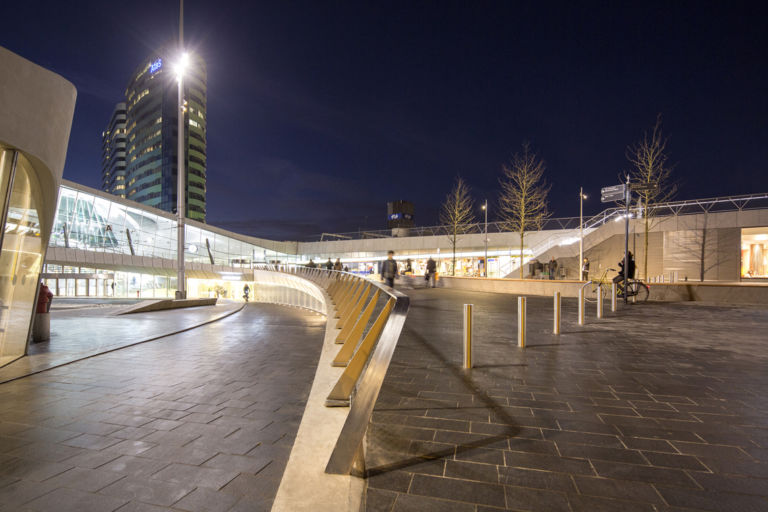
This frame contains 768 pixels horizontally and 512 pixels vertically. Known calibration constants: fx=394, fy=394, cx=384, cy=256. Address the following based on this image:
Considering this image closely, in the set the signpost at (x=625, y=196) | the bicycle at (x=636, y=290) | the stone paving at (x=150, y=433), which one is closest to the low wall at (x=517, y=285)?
the bicycle at (x=636, y=290)

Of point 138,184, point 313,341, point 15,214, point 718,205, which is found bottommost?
point 313,341

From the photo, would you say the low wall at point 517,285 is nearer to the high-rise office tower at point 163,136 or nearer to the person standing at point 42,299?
the person standing at point 42,299

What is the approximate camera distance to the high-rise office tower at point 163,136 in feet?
309

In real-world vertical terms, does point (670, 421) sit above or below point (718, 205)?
below

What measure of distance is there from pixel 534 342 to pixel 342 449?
6417 millimetres

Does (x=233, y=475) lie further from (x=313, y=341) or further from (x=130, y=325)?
(x=130, y=325)

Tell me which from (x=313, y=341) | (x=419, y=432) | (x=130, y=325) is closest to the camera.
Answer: (x=419, y=432)

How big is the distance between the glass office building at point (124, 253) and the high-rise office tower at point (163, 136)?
179 ft

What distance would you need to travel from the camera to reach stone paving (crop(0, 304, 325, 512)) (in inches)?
111

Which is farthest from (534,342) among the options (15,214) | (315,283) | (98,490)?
(315,283)

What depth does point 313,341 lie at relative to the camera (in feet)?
31.6

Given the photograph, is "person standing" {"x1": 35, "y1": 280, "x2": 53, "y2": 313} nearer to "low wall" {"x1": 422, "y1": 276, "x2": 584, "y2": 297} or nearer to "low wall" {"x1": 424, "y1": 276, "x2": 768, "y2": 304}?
"low wall" {"x1": 424, "y1": 276, "x2": 768, "y2": 304}

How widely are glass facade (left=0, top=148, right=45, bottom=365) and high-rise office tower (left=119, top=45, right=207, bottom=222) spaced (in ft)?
315

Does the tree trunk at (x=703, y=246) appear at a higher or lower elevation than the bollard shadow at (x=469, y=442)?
higher
